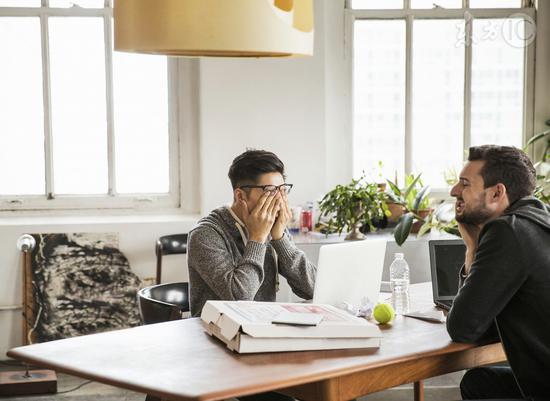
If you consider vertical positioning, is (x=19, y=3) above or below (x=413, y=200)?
above

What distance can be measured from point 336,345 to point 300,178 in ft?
9.06

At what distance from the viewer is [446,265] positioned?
11.3 feet

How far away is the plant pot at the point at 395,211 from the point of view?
534 cm

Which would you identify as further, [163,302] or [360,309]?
[163,302]

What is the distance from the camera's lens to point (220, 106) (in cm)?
527

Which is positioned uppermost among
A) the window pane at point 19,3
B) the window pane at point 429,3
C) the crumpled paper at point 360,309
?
the window pane at point 429,3

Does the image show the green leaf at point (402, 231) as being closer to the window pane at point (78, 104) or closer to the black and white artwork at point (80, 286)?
the black and white artwork at point (80, 286)

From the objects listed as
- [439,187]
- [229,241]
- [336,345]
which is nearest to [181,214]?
[439,187]

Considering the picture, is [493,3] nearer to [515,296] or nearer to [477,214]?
[477,214]

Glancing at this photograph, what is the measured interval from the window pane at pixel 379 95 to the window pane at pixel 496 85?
1.63 ft

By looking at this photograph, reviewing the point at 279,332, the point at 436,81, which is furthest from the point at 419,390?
the point at 436,81

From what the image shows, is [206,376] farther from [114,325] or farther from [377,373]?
[114,325]

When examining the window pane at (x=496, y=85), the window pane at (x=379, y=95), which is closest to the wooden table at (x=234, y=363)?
the window pane at (x=379, y=95)

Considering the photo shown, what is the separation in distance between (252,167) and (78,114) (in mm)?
2389
